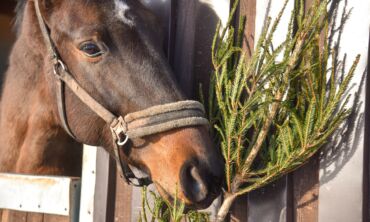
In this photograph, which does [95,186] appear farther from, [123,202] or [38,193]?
[38,193]

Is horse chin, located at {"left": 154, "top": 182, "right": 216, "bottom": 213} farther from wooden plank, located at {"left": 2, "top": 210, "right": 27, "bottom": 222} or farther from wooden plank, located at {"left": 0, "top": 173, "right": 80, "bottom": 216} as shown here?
wooden plank, located at {"left": 2, "top": 210, "right": 27, "bottom": 222}

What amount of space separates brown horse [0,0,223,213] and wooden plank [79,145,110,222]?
18cm

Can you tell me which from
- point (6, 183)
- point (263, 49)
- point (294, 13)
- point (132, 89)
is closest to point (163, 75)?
point (132, 89)

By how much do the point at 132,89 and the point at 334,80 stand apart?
733 millimetres

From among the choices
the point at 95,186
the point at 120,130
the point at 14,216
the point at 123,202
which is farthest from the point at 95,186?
the point at 120,130

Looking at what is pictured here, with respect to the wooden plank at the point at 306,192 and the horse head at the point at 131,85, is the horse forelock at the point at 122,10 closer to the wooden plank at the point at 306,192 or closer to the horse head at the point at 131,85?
the horse head at the point at 131,85

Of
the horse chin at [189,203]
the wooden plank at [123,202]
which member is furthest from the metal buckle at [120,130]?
the wooden plank at [123,202]

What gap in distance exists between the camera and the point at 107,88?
2.07 meters

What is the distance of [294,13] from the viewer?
1.95 metres

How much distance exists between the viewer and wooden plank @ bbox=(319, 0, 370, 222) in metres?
1.87

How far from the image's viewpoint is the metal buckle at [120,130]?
2.00 metres

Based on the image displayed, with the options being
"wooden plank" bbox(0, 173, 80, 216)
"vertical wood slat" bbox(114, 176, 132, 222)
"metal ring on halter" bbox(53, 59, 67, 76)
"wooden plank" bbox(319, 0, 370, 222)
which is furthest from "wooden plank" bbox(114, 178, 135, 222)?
"wooden plank" bbox(319, 0, 370, 222)

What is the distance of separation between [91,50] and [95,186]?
735 mm

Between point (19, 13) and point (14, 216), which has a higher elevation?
point (19, 13)
